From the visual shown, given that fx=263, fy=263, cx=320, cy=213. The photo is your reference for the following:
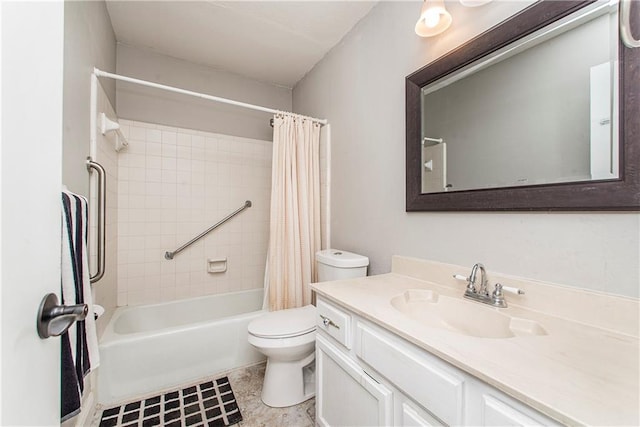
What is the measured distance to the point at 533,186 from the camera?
940mm

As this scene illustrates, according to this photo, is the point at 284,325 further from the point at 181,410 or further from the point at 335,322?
the point at 181,410

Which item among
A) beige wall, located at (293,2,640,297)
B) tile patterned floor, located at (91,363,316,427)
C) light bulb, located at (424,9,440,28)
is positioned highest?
light bulb, located at (424,9,440,28)

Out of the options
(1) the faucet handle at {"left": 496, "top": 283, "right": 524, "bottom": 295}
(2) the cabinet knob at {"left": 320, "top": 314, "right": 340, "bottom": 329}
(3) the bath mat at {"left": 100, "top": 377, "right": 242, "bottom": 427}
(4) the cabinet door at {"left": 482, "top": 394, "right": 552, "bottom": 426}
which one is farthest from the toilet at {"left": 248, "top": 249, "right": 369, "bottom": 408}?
(4) the cabinet door at {"left": 482, "top": 394, "right": 552, "bottom": 426}

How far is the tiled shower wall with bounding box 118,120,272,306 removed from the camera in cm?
212

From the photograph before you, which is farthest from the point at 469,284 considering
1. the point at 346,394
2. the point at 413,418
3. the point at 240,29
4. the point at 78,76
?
the point at 240,29

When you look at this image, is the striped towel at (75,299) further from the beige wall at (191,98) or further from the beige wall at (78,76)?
the beige wall at (191,98)

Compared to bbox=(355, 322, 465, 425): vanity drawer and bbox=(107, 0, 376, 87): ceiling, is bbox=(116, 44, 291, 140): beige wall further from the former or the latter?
bbox=(355, 322, 465, 425): vanity drawer

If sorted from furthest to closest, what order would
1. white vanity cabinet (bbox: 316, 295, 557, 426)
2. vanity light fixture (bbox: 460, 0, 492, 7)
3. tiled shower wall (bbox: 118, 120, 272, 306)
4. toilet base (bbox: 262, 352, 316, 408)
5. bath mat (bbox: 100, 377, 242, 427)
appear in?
tiled shower wall (bbox: 118, 120, 272, 306)
toilet base (bbox: 262, 352, 316, 408)
bath mat (bbox: 100, 377, 242, 427)
vanity light fixture (bbox: 460, 0, 492, 7)
white vanity cabinet (bbox: 316, 295, 557, 426)

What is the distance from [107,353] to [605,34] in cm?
259

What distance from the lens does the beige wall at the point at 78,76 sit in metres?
1.12

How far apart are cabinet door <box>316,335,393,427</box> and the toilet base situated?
0.99ft

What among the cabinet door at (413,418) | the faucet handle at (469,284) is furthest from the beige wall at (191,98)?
the cabinet door at (413,418)

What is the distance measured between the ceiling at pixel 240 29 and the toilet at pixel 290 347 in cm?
161

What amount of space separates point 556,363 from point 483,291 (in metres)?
0.45
